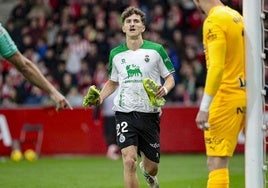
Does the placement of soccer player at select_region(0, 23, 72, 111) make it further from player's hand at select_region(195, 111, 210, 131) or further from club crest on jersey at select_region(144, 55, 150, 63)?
club crest on jersey at select_region(144, 55, 150, 63)

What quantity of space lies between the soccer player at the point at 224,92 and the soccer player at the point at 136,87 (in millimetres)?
2013

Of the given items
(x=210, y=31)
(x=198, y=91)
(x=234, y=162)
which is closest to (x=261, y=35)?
(x=210, y=31)

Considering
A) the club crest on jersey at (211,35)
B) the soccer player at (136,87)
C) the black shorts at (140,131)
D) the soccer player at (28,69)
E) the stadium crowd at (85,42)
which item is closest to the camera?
the soccer player at (28,69)

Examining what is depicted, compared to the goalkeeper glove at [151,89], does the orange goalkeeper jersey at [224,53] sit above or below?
above

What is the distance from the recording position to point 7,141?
21250 mm

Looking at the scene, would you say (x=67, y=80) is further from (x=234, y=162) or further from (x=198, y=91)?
(x=234, y=162)

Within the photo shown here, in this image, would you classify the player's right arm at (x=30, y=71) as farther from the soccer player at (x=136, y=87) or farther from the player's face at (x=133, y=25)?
the player's face at (x=133, y=25)

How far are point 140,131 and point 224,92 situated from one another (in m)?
2.40

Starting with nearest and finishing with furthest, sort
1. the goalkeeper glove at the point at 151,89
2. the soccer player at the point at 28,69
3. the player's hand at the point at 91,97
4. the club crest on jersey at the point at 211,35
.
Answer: the soccer player at the point at 28,69
the club crest on jersey at the point at 211,35
the goalkeeper glove at the point at 151,89
the player's hand at the point at 91,97

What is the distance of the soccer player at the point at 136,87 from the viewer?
9.96 metres

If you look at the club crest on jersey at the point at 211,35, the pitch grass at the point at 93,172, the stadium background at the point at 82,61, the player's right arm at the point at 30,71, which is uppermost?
the club crest on jersey at the point at 211,35

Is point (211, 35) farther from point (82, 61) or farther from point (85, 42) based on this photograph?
point (85, 42)

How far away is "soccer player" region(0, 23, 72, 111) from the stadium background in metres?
13.6

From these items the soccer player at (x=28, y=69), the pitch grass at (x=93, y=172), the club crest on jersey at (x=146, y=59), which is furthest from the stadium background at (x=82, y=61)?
the soccer player at (x=28, y=69)
